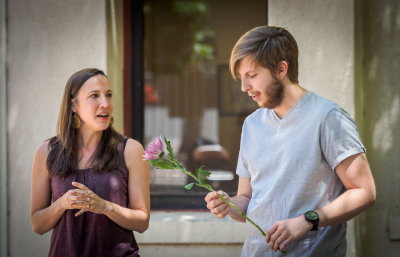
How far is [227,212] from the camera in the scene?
2.69 m

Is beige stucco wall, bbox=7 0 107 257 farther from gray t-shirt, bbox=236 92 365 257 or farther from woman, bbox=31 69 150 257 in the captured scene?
gray t-shirt, bbox=236 92 365 257

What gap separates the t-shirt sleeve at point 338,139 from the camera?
239 centimetres

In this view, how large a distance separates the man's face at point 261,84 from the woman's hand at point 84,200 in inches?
35.4

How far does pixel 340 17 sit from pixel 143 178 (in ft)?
6.96

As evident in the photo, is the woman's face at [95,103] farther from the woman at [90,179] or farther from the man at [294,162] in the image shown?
the man at [294,162]

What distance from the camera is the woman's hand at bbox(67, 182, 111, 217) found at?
2.77 metres

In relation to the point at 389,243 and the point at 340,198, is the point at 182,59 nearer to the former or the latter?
the point at 389,243

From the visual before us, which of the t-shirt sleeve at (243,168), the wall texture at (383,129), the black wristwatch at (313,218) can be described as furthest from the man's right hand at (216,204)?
the wall texture at (383,129)

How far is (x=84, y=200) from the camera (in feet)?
9.08

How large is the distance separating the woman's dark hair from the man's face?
920 mm

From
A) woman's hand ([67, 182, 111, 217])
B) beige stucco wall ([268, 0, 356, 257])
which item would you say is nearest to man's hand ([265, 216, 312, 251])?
woman's hand ([67, 182, 111, 217])

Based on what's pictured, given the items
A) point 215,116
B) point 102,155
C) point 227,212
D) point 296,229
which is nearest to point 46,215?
point 102,155

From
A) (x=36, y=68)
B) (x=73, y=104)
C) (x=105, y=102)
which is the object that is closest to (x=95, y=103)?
(x=105, y=102)

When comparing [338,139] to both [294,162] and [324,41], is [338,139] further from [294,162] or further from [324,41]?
[324,41]
